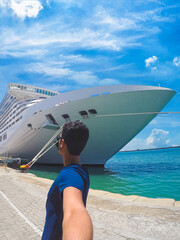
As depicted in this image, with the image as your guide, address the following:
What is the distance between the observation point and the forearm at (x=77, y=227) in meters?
0.74

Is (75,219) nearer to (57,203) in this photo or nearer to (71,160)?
(57,203)

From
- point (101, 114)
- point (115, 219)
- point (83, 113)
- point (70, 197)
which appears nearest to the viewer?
point (70, 197)

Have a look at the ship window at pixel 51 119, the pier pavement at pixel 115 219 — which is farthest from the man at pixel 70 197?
the ship window at pixel 51 119

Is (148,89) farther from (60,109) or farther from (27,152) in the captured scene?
(27,152)

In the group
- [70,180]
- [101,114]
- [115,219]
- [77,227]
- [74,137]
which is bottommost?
[115,219]

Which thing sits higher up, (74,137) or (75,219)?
(74,137)

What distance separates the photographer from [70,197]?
931 millimetres

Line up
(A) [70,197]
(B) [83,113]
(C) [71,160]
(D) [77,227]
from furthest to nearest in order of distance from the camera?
(B) [83,113] < (C) [71,160] < (A) [70,197] < (D) [77,227]

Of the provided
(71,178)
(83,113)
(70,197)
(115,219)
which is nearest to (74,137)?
(71,178)

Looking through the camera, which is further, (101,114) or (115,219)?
(101,114)

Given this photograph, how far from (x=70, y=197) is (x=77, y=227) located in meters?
0.17

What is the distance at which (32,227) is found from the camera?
3.70 metres

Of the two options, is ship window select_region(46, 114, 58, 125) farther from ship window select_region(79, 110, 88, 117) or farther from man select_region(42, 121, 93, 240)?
man select_region(42, 121, 93, 240)

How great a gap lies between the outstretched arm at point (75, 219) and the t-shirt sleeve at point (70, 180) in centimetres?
2
